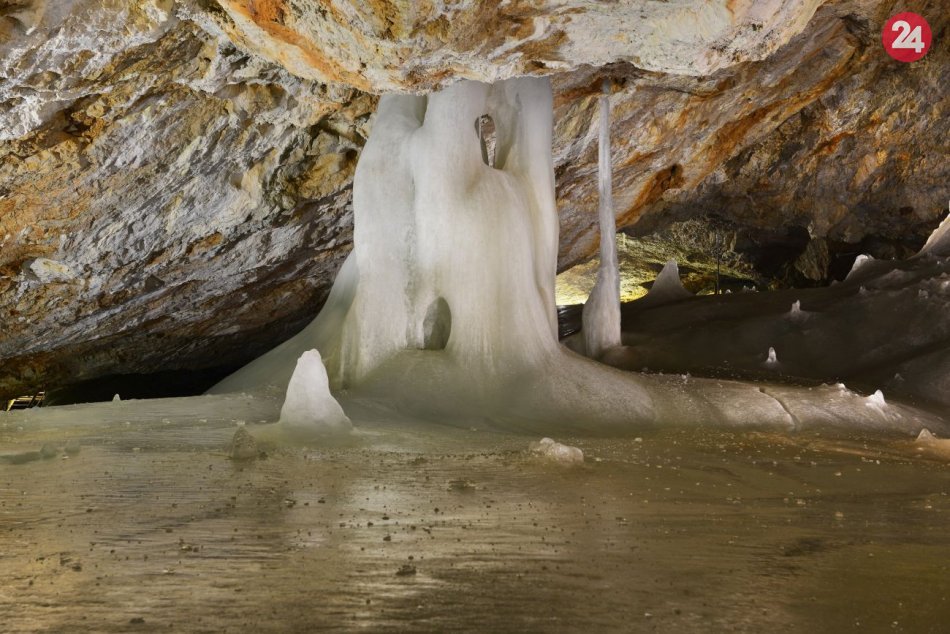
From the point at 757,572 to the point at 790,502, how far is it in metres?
1.34

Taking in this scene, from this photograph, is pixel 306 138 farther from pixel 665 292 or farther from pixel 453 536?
pixel 665 292

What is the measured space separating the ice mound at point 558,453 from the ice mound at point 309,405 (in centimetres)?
127

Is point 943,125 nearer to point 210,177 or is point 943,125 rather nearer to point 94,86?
point 210,177

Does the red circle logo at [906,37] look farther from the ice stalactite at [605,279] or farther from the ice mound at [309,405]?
the ice mound at [309,405]

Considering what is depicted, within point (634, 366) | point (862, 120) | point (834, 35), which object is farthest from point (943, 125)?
point (634, 366)

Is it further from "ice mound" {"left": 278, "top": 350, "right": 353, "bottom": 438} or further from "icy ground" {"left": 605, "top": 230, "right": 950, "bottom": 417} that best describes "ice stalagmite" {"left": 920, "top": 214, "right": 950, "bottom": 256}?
"ice mound" {"left": 278, "top": 350, "right": 353, "bottom": 438}

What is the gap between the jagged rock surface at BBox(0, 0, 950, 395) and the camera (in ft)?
17.7

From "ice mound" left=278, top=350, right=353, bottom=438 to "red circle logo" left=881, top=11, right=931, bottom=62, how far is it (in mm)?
8416

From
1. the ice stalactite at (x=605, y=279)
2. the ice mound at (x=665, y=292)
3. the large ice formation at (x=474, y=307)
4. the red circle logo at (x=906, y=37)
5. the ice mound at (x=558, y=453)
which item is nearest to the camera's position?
the ice mound at (x=558, y=453)

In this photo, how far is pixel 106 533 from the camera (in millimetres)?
3297

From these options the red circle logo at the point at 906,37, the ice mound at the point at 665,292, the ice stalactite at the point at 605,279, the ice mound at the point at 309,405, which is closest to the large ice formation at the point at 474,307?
the ice mound at the point at 309,405

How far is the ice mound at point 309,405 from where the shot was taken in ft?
18.1

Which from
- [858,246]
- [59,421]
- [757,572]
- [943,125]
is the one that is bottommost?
[757,572]

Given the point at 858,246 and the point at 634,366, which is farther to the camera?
the point at 858,246
